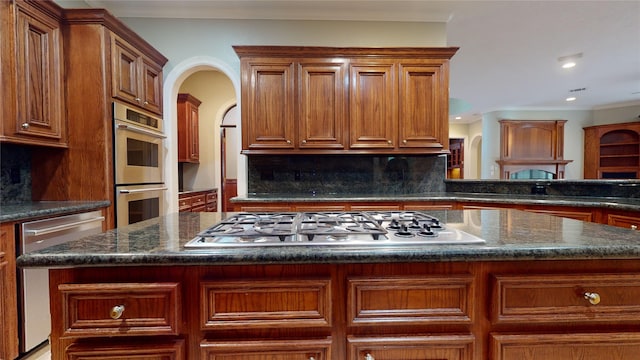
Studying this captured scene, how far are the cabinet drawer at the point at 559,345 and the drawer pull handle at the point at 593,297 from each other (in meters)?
0.11

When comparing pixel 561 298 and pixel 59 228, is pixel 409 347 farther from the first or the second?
pixel 59 228

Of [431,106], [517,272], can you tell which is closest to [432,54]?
[431,106]

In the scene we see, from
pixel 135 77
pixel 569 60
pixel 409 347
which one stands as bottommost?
pixel 409 347

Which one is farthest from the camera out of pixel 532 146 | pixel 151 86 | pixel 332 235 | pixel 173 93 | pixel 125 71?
pixel 532 146

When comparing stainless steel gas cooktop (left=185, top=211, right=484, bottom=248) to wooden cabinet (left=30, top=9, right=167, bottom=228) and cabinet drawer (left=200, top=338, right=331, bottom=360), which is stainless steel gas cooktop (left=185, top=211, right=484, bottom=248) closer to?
cabinet drawer (left=200, top=338, right=331, bottom=360)

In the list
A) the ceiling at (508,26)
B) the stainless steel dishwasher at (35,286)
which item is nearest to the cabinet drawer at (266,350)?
the stainless steel dishwasher at (35,286)

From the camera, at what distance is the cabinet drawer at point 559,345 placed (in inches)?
34.4

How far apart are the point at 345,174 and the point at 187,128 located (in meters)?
2.67

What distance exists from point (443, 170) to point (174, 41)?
11.0ft

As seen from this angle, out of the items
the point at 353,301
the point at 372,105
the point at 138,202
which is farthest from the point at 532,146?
the point at 138,202

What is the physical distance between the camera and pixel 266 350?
0.85 m

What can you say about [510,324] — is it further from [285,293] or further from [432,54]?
[432,54]

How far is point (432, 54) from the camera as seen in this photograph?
2984 mm

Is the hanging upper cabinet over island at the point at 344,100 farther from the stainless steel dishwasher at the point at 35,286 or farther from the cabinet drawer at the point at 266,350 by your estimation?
the cabinet drawer at the point at 266,350
